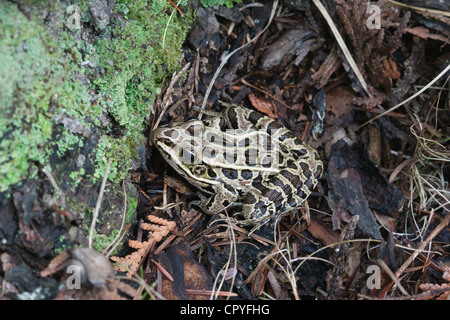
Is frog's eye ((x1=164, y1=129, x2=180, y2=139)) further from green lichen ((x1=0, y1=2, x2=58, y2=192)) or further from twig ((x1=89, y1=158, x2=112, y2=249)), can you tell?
green lichen ((x1=0, y1=2, x2=58, y2=192))

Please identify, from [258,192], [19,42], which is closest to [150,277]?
[258,192]

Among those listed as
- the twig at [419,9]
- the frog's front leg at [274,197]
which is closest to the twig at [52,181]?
the frog's front leg at [274,197]

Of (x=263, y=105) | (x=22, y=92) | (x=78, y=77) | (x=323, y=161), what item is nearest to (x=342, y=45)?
(x=263, y=105)

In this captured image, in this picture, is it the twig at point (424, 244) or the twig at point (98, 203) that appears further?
the twig at point (424, 244)

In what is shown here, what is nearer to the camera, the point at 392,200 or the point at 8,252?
the point at 8,252

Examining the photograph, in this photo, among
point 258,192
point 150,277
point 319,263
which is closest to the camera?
point 150,277

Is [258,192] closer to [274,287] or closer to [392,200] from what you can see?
[274,287]

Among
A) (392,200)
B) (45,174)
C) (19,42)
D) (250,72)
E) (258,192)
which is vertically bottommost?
(392,200)

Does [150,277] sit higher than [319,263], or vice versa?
[150,277]

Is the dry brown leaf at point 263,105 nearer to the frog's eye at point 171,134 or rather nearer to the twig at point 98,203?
the frog's eye at point 171,134
